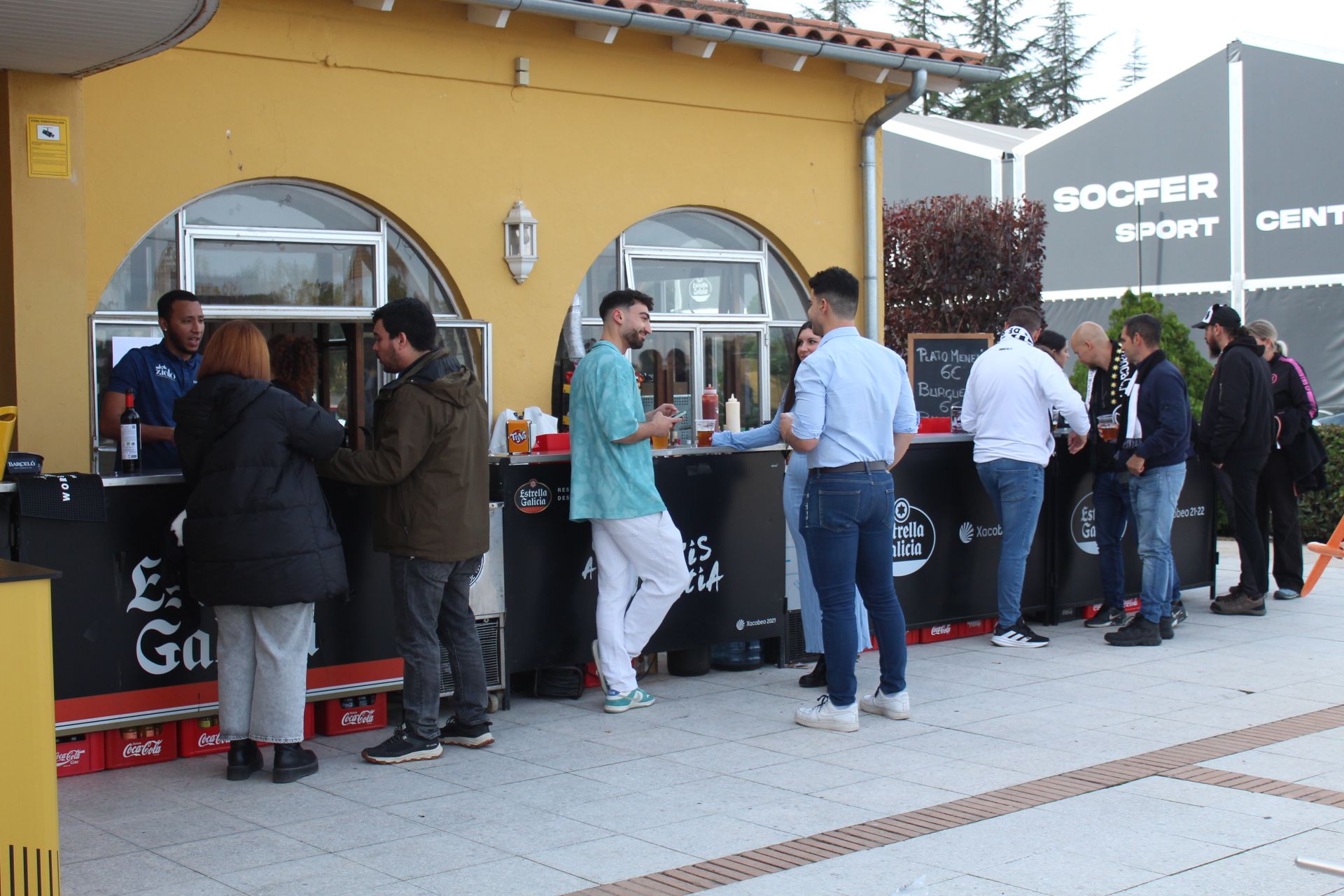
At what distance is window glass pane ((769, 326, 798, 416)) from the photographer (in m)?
11.1

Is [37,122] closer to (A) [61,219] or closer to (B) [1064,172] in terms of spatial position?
(A) [61,219]

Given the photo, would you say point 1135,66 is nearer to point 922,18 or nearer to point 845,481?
point 922,18

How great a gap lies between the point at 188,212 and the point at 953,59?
6.18 metres

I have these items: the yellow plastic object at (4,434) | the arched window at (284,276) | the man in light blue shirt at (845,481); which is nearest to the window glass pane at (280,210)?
the arched window at (284,276)

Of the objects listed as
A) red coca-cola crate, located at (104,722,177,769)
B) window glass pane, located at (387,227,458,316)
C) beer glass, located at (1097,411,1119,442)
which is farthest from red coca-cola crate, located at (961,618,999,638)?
red coca-cola crate, located at (104,722,177,769)

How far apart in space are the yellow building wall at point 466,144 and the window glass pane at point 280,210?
169mm

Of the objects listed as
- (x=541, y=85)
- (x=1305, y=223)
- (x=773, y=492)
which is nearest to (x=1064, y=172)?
(x=1305, y=223)

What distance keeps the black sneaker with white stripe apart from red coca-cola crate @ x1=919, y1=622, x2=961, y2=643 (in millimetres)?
303

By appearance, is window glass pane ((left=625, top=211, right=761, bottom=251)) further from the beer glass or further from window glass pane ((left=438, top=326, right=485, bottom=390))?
the beer glass

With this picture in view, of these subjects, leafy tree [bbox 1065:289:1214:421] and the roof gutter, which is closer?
the roof gutter

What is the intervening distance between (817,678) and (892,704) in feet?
2.49

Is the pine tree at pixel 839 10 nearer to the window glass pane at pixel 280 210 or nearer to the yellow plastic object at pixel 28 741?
the window glass pane at pixel 280 210

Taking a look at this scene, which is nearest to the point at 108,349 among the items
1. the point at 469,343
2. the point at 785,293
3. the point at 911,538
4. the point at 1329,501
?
the point at 469,343

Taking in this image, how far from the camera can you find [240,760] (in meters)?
5.41
